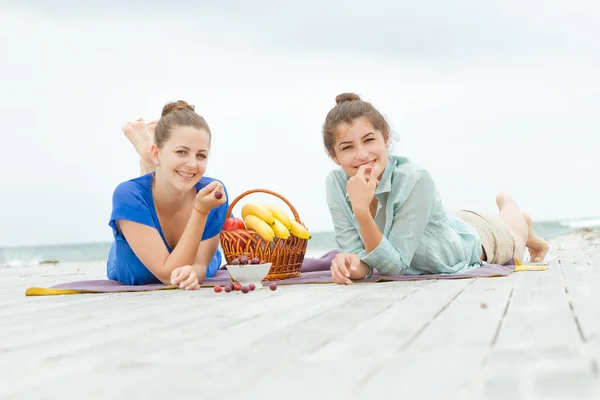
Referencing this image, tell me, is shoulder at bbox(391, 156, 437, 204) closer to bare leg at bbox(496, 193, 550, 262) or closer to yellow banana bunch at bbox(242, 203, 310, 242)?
yellow banana bunch at bbox(242, 203, 310, 242)

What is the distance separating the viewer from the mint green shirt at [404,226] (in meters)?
3.85

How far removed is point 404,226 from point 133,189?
5.31 ft

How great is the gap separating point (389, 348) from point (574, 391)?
56cm

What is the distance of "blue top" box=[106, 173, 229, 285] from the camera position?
12.6ft

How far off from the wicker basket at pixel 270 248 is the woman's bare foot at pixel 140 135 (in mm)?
753

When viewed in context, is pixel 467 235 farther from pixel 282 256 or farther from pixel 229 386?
pixel 229 386

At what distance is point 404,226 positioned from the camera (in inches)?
152

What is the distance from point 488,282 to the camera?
3648mm

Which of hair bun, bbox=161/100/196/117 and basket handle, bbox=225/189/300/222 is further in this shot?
basket handle, bbox=225/189/300/222

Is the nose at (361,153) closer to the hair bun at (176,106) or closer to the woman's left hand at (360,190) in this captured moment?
the woman's left hand at (360,190)

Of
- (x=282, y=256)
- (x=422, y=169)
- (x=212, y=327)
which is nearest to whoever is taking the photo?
(x=212, y=327)

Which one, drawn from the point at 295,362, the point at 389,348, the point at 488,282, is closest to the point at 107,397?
the point at 295,362

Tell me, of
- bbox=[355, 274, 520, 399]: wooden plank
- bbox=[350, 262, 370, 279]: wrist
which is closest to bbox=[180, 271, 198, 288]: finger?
bbox=[350, 262, 370, 279]: wrist

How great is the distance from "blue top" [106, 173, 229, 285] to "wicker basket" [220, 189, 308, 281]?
0.36ft
